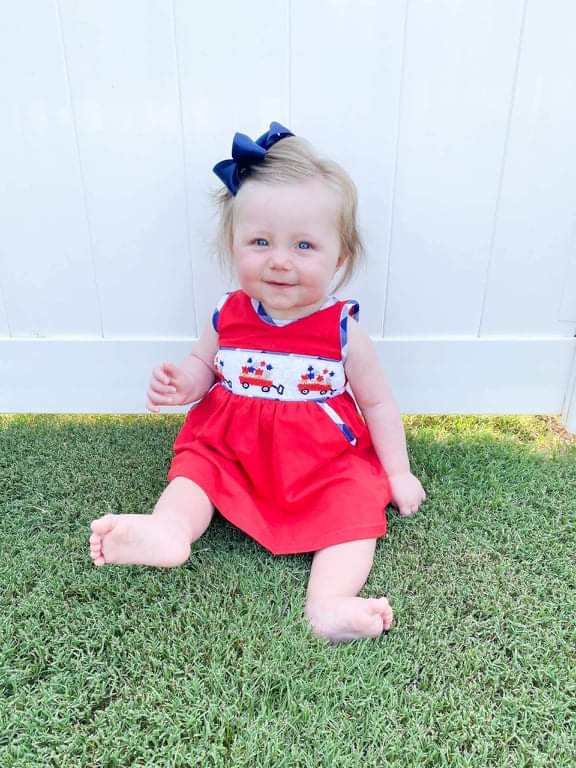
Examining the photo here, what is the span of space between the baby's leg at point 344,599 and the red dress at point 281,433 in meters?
0.07

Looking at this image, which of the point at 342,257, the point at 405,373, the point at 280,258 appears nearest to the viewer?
the point at 280,258

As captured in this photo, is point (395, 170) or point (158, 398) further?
point (395, 170)

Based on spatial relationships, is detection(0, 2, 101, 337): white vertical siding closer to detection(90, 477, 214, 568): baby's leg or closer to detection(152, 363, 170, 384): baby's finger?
detection(152, 363, 170, 384): baby's finger

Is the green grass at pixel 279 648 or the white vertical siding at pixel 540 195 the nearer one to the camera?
the green grass at pixel 279 648

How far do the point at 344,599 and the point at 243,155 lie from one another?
685mm

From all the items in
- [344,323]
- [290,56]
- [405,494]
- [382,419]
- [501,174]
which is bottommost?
[405,494]

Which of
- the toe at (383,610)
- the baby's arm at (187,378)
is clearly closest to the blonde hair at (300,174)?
the baby's arm at (187,378)

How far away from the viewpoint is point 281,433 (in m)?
1.01

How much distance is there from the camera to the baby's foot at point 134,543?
0.81 meters

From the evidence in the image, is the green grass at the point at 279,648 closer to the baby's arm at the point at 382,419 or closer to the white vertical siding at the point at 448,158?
the baby's arm at the point at 382,419

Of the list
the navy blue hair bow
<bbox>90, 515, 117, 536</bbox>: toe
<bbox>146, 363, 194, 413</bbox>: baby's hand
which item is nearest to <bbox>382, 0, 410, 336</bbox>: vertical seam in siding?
the navy blue hair bow

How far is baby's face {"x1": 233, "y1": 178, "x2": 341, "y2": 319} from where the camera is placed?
90 centimetres

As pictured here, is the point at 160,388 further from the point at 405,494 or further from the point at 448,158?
the point at 448,158

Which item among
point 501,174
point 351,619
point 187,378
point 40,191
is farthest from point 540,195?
point 40,191
